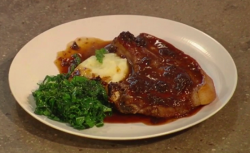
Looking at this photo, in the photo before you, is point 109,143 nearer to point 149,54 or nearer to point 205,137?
point 205,137

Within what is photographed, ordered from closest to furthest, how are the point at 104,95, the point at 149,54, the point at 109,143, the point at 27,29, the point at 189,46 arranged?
the point at 109,143 < the point at 104,95 < the point at 149,54 < the point at 189,46 < the point at 27,29

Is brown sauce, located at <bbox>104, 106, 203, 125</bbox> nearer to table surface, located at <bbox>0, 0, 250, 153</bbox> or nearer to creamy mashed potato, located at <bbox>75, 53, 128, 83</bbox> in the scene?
table surface, located at <bbox>0, 0, 250, 153</bbox>

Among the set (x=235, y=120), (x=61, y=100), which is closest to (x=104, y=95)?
(x=61, y=100)

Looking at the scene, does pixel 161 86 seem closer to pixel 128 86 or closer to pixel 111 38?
pixel 128 86

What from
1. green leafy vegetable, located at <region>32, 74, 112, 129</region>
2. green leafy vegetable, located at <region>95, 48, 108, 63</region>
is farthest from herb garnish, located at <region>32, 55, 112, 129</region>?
green leafy vegetable, located at <region>95, 48, 108, 63</region>

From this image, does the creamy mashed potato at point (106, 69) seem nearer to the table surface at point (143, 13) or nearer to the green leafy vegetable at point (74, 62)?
the green leafy vegetable at point (74, 62)

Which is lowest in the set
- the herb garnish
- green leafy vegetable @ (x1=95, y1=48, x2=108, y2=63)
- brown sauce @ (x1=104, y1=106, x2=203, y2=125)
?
brown sauce @ (x1=104, y1=106, x2=203, y2=125)

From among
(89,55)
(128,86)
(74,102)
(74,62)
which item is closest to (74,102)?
(74,102)
